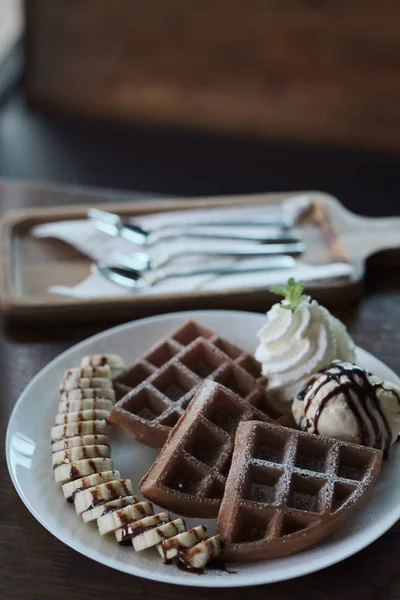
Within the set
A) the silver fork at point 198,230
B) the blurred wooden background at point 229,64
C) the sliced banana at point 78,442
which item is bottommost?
the sliced banana at point 78,442

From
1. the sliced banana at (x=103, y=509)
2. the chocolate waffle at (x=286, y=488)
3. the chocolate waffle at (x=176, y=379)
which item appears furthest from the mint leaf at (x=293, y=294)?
the sliced banana at (x=103, y=509)

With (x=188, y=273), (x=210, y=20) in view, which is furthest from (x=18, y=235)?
(x=210, y=20)

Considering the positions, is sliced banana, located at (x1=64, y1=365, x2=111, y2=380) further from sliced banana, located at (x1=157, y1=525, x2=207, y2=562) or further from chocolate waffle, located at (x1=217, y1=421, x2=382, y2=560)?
sliced banana, located at (x1=157, y1=525, x2=207, y2=562)

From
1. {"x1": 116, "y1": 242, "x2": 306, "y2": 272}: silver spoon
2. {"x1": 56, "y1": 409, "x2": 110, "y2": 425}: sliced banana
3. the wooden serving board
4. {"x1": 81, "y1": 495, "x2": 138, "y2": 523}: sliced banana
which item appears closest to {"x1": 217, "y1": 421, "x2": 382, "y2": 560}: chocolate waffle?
{"x1": 81, "y1": 495, "x2": 138, "y2": 523}: sliced banana

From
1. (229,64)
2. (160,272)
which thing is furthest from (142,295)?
(229,64)

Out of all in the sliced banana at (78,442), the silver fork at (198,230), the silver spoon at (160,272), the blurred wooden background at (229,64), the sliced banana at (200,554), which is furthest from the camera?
the blurred wooden background at (229,64)

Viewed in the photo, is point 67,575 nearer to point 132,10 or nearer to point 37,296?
point 37,296

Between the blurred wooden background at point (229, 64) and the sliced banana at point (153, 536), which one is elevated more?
the blurred wooden background at point (229, 64)

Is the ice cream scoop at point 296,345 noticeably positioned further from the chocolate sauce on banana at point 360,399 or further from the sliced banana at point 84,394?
the sliced banana at point 84,394
